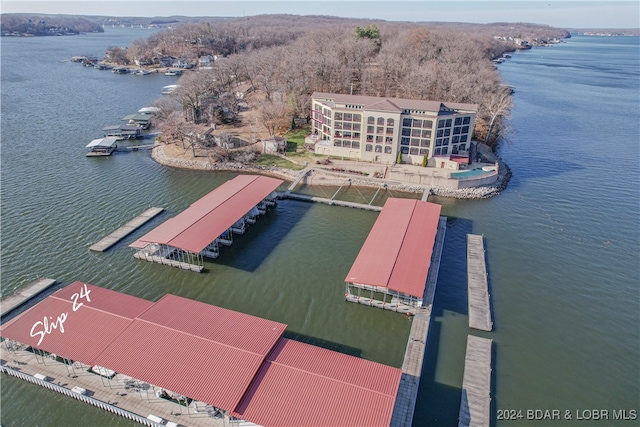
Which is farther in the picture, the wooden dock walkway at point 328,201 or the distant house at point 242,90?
the distant house at point 242,90

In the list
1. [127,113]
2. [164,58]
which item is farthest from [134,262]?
[164,58]

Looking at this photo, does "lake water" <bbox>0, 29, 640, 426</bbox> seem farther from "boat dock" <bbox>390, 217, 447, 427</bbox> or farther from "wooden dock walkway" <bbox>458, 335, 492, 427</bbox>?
"boat dock" <bbox>390, 217, 447, 427</bbox>

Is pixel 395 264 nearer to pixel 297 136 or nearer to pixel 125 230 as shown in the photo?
pixel 125 230

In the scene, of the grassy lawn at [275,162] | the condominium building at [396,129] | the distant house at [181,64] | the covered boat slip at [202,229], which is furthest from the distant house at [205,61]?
the covered boat slip at [202,229]

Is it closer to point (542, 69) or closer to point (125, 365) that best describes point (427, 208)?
point (125, 365)

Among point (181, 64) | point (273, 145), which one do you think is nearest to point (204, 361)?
point (273, 145)

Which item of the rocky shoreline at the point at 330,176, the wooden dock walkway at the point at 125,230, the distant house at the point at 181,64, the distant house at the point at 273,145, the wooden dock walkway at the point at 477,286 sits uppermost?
the distant house at the point at 181,64

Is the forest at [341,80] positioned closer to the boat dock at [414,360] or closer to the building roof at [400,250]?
the building roof at [400,250]

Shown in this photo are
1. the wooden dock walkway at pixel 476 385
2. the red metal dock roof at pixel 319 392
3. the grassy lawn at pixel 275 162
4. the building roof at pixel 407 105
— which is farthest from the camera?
the grassy lawn at pixel 275 162
